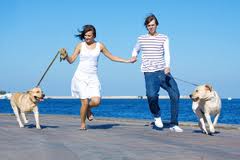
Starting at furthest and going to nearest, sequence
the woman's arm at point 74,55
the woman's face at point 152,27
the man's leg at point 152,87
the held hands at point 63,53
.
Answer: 1. the woman's arm at point 74,55
2. the held hands at point 63,53
3. the man's leg at point 152,87
4. the woman's face at point 152,27

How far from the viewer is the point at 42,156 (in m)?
Result: 6.61

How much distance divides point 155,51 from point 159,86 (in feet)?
2.50

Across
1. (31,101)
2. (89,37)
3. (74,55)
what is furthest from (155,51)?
(31,101)

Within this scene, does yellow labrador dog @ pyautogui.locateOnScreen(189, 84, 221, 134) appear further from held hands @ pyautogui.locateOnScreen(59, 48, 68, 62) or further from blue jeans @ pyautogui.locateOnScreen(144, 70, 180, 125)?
held hands @ pyautogui.locateOnScreen(59, 48, 68, 62)

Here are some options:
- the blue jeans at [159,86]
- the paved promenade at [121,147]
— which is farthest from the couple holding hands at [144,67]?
the paved promenade at [121,147]

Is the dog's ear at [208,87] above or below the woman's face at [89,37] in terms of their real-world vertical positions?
below

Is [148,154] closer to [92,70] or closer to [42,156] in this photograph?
[42,156]

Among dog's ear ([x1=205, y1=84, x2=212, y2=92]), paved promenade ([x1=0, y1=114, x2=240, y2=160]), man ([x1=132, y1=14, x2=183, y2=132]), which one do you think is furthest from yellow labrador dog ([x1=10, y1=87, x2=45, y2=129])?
dog's ear ([x1=205, y1=84, x2=212, y2=92])

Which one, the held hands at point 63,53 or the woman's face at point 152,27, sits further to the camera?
the held hands at point 63,53

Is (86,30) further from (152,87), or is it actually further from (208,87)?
(208,87)

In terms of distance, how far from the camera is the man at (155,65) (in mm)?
11211

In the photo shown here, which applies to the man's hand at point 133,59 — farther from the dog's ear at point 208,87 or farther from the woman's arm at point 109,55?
the dog's ear at point 208,87

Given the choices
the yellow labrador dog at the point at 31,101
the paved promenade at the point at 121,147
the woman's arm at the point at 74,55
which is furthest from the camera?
the yellow labrador dog at the point at 31,101

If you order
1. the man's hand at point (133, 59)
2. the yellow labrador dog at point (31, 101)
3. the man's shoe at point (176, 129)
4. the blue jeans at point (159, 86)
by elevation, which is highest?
the man's hand at point (133, 59)
